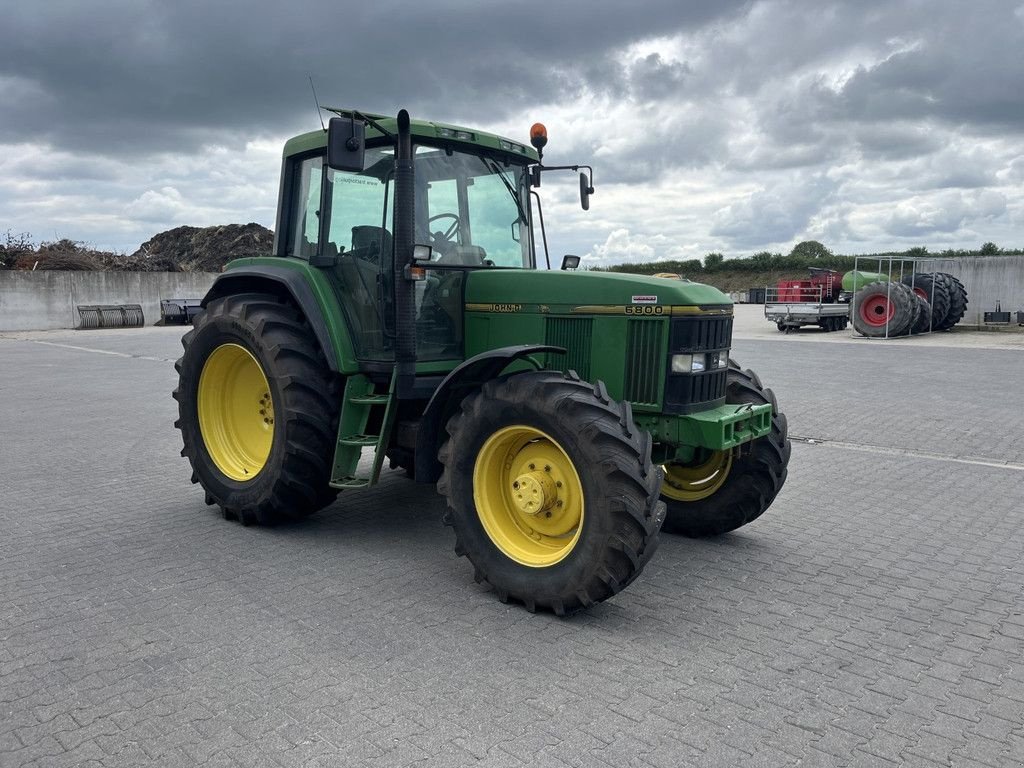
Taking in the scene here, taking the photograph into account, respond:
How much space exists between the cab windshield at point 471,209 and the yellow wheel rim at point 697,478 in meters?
1.73

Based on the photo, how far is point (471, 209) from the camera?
17.9ft

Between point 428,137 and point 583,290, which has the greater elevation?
point 428,137

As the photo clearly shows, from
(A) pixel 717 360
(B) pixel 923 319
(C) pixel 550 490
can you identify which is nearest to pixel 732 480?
(A) pixel 717 360

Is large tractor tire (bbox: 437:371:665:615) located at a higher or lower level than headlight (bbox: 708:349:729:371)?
lower

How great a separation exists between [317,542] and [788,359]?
1414 centimetres

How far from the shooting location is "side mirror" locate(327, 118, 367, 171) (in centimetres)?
447

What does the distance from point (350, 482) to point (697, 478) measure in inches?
86.8

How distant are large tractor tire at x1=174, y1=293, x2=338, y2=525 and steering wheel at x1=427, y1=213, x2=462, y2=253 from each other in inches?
40.9

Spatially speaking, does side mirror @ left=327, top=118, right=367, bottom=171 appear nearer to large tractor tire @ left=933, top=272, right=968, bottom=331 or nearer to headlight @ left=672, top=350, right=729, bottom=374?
headlight @ left=672, top=350, right=729, bottom=374

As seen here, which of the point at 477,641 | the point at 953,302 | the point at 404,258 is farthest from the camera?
the point at 953,302

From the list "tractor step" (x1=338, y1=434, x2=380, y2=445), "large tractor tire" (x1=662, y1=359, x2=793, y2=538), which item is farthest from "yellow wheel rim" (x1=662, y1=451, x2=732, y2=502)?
"tractor step" (x1=338, y1=434, x2=380, y2=445)

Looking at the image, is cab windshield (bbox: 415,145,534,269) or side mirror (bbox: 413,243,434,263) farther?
cab windshield (bbox: 415,145,534,269)

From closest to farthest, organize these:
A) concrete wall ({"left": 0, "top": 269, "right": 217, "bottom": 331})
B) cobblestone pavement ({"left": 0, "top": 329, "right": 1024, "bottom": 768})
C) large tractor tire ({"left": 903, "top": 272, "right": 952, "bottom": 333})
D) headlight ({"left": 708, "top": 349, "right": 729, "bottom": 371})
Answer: cobblestone pavement ({"left": 0, "top": 329, "right": 1024, "bottom": 768}), headlight ({"left": 708, "top": 349, "right": 729, "bottom": 371}), large tractor tire ({"left": 903, "top": 272, "right": 952, "bottom": 333}), concrete wall ({"left": 0, "top": 269, "right": 217, "bottom": 331})

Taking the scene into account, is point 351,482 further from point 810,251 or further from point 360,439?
point 810,251
